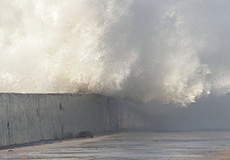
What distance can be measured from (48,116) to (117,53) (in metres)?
6.43

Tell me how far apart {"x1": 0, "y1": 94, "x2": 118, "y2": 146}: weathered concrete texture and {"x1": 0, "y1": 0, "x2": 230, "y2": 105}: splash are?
4.30 feet

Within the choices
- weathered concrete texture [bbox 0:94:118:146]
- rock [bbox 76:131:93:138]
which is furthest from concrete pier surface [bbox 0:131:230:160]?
rock [bbox 76:131:93:138]

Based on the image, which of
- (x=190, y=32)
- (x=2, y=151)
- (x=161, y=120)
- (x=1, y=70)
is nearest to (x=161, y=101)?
(x=161, y=120)

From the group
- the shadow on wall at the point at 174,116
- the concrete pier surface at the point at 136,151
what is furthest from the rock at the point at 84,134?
the shadow on wall at the point at 174,116

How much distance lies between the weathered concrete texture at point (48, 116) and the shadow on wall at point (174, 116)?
149cm

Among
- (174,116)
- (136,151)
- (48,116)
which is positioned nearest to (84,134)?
(48,116)

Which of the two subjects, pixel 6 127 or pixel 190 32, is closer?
pixel 6 127

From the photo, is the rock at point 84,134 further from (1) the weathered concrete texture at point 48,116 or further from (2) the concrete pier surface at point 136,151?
(2) the concrete pier surface at point 136,151

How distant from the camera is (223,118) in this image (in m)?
28.7

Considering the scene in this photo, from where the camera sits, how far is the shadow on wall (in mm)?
28062

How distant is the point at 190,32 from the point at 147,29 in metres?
3.38

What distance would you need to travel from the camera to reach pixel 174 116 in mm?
28562

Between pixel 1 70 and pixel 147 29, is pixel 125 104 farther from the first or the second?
pixel 1 70

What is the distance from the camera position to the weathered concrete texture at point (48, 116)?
64.4 feet
